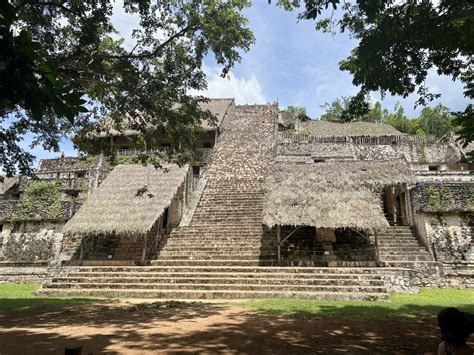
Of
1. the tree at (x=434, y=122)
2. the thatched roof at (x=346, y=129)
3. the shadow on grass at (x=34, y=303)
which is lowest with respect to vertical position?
the shadow on grass at (x=34, y=303)

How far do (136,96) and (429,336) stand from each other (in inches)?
274

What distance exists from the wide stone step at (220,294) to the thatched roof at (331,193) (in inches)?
127

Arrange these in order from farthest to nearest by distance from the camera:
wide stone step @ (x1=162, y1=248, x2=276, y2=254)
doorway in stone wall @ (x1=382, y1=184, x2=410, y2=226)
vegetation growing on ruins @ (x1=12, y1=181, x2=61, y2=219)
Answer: vegetation growing on ruins @ (x1=12, y1=181, x2=61, y2=219), doorway in stone wall @ (x1=382, y1=184, x2=410, y2=226), wide stone step @ (x1=162, y1=248, x2=276, y2=254)

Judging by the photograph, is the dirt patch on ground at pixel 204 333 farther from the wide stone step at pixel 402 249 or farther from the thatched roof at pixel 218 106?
the thatched roof at pixel 218 106

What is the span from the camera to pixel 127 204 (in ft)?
50.5

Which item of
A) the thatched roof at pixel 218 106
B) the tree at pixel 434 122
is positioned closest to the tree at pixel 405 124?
the tree at pixel 434 122

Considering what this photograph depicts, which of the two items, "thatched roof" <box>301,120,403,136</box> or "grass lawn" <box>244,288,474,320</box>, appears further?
"thatched roof" <box>301,120,403,136</box>

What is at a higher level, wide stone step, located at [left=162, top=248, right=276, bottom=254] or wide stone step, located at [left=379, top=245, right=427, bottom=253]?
wide stone step, located at [left=379, top=245, right=427, bottom=253]

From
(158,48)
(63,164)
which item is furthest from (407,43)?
(63,164)

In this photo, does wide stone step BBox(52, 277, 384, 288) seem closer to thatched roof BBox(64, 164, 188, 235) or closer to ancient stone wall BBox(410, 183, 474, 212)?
thatched roof BBox(64, 164, 188, 235)

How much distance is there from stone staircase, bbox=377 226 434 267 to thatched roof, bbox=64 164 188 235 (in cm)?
828

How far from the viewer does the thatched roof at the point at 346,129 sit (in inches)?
1308

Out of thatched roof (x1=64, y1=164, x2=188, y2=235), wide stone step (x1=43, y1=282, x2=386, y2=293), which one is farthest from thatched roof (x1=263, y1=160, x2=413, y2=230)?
thatched roof (x1=64, y1=164, x2=188, y2=235)

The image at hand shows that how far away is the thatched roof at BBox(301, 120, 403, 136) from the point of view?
109ft
